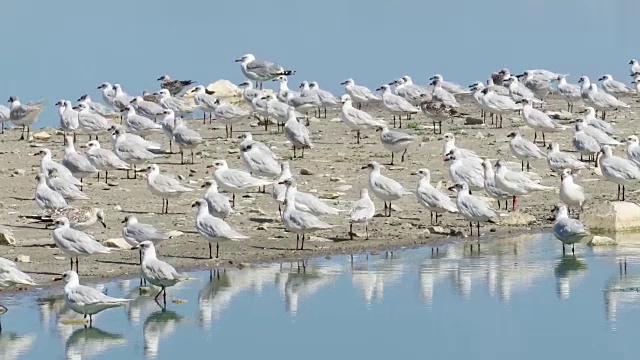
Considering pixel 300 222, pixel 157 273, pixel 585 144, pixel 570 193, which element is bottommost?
pixel 157 273

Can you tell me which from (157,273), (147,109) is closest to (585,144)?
(147,109)

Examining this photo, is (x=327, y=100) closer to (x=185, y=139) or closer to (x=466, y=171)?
(x=185, y=139)

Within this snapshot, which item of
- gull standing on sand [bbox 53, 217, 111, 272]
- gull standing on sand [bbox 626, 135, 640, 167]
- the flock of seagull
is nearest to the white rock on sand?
the flock of seagull

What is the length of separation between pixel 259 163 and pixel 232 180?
1352 millimetres

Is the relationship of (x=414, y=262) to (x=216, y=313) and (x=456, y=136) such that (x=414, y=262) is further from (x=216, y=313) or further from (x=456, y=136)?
(x=456, y=136)

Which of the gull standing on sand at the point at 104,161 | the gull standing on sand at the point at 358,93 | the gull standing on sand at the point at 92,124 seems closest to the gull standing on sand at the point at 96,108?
the gull standing on sand at the point at 92,124

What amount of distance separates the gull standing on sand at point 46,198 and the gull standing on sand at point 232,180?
2164 mm

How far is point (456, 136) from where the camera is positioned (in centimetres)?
2845

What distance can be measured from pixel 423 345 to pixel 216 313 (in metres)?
2.36

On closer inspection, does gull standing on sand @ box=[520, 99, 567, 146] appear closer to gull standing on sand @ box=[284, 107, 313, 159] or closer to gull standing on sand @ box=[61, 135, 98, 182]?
gull standing on sand @ box=[284, 107, 313, 159]

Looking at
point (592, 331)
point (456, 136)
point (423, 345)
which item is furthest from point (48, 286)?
point (456, 136)

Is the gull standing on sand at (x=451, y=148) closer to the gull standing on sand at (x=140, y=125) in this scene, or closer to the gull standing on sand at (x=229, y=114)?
the gull standing on sand at (x=229, y=114)

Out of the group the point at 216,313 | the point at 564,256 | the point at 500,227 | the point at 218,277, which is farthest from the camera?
the point at 500,227

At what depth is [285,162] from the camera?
2453 centimetres
